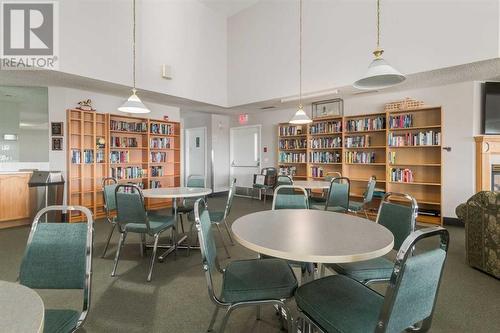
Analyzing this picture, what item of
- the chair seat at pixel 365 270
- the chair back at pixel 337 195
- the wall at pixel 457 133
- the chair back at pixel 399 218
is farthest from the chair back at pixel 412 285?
the wall at pixel 457 133

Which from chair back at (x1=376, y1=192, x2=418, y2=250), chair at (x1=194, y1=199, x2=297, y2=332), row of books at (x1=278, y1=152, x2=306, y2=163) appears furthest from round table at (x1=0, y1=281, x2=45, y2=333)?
row of books at (x1=278, y1=152, x2=306, y2=163)

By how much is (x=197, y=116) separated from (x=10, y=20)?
510 cm

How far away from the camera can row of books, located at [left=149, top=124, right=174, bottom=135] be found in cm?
644

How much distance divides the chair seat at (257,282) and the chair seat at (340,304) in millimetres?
101

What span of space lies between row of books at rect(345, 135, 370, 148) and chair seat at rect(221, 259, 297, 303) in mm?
4641

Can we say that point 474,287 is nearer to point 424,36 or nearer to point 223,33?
point 424,36

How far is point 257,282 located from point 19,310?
1.07 metres

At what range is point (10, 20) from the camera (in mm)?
3781

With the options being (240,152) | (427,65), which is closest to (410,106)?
(427,65)

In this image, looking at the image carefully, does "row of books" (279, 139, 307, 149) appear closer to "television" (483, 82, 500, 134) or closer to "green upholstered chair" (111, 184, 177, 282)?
"television" (483, 82, 500, 134)

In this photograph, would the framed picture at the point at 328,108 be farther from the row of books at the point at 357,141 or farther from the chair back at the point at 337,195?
the chair back at the point at 337,195

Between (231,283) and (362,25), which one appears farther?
(362,25)

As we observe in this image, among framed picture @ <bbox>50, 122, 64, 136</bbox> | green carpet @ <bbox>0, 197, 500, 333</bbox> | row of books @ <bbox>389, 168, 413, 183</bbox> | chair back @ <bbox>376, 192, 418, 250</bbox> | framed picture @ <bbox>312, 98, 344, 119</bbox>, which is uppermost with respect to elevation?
framed picture @ <bbox>312, 98, 344, 119</bbox>

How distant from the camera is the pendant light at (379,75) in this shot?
7.41ft
